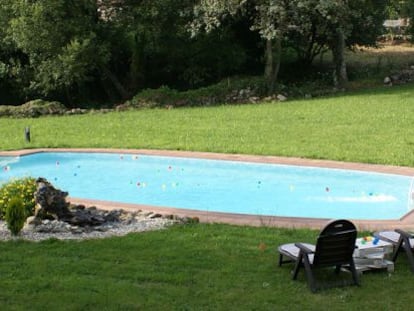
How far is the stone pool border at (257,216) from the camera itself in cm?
824

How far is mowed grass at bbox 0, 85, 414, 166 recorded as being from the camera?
542 inches

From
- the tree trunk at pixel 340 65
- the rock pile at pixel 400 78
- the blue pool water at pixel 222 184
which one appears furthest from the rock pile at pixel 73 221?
the rock pile at pixel 400 78

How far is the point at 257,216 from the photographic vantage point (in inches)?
345

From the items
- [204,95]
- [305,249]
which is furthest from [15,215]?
[204,95]

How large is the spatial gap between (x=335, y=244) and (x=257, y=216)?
3039 millimetres

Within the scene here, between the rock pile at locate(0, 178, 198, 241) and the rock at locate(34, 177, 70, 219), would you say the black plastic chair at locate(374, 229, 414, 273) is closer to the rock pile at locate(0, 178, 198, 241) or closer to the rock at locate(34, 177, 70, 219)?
the rock pile at locate(0, 178, 198, 241)

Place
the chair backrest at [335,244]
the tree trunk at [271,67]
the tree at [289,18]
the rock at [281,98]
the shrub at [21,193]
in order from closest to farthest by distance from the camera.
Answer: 1. the chair backrest at [335,244]
2. the shrub at [21,193]
3. the tree at [289,18]
4. the rock at [281,98]
5. the tree trunk at [271,67]

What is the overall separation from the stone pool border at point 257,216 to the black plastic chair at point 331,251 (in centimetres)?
218

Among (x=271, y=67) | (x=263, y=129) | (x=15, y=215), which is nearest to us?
(x=15, y=215)

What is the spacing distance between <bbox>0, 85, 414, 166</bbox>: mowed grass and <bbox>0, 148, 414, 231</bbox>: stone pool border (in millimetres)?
397

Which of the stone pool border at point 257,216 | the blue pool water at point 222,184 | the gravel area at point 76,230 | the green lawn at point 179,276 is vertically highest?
the green lawn at point 179,276

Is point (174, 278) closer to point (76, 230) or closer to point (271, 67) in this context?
point (76, 230)

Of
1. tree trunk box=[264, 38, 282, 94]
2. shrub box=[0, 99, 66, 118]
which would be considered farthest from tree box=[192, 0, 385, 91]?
shrub box=[0, 99, 66, 118]

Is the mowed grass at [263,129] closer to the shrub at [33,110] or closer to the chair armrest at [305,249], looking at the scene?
the shrub at [33,110]
